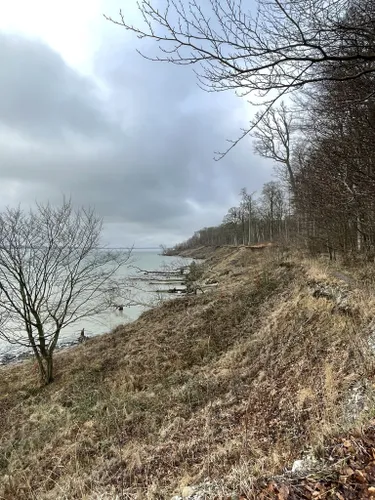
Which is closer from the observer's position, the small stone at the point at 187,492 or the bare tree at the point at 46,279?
the small stone at the point at 187,492

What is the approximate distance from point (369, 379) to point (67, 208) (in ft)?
33.3

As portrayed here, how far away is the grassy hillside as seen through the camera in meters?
3.93

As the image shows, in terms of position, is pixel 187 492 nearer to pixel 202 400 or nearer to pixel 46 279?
pixel 202 400

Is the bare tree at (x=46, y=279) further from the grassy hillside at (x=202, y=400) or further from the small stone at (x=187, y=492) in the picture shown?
the small stone at (x=187, y=492)

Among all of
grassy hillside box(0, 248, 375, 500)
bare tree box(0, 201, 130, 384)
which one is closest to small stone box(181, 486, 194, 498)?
grassy hillside box(0, 248, 375, 500)

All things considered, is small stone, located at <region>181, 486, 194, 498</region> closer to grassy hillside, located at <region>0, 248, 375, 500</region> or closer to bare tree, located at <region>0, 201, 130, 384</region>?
grassy hillside, located at <region>0, 248, 375, 500</region>

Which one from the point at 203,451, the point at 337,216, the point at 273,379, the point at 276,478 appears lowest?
the point at 203,451

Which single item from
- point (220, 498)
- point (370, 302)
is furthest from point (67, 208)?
point (220, 498)

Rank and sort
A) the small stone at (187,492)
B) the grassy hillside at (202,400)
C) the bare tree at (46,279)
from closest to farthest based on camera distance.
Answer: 1. the small stone at (187,492)
2. the grassy hillside at (202,400)
3. the bare tree at (46,279)

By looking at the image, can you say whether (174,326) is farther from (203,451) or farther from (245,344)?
(203,451)

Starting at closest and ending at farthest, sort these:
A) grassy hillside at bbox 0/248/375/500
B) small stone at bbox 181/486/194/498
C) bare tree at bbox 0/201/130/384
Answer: small stone at bbox 181/486/194/498, grassy hillside at bbox 0/248/375/500, bare tree at bbox 0/201/130/384

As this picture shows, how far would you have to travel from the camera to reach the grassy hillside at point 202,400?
3.93 m

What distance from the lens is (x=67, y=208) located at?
1139cm

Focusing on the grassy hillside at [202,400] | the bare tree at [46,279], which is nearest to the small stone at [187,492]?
the grassy hillside at [202,400]
